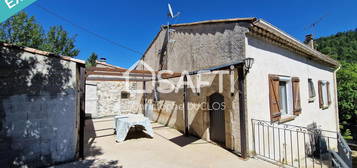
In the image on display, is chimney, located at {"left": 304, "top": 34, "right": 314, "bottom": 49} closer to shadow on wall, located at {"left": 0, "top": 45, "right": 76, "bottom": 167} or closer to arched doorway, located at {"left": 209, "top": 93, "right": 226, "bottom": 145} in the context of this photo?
arched doorway, located at {"left": 209, "top": 93, "right": 226, "bottom": 145}

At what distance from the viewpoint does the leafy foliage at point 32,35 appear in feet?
43.2

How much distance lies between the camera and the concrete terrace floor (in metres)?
3.72

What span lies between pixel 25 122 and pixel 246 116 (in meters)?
5.14

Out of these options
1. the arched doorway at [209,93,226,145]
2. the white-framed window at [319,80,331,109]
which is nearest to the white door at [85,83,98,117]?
the arched doorway at [209,93,226,145]

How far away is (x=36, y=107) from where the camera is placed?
131 inches

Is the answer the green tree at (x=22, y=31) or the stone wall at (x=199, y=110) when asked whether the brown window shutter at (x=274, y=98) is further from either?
the green tree at (x=22, y=31)

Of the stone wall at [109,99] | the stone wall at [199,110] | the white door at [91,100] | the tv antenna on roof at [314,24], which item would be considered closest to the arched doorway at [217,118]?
the stone wall at [199,110]

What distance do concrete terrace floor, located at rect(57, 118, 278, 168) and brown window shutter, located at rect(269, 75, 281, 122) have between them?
164 centimetres

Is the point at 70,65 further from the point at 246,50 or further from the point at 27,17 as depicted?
the point at 27,17

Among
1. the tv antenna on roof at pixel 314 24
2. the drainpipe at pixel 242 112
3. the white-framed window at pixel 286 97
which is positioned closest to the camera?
the drainpipe at pixel 242 112

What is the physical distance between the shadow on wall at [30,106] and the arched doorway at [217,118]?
171 inches

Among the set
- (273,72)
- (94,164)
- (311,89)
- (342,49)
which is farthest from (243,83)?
(342,49)

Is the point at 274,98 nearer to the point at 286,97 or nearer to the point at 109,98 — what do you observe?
the point at 286,97

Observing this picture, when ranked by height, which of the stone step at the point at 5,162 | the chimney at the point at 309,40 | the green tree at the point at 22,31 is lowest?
the stone step at the point at 5,162
